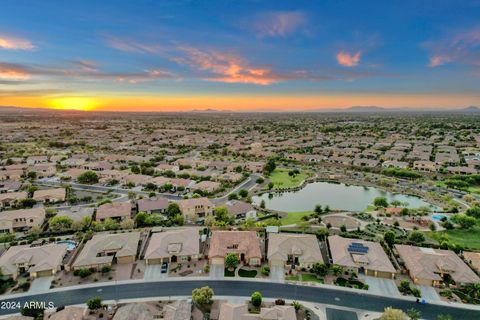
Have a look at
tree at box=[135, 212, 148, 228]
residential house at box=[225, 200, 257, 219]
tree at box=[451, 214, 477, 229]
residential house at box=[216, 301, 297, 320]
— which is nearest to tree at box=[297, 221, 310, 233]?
residential house at box=[225, 200, 257, 219]

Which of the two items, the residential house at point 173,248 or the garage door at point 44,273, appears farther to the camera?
the residential house at point 173,248

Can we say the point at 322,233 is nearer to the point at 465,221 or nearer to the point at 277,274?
the point at 277,274

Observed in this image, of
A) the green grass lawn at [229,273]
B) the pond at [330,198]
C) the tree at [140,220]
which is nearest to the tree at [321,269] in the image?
the green grass lawn at [229,273]

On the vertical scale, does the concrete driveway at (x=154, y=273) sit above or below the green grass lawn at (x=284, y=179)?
below

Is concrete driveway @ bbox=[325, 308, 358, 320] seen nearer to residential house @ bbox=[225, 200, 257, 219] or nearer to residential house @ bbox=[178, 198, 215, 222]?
residential house @ bbox=[225, 200, 257, 219]

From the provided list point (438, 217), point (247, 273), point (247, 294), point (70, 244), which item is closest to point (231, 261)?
point (247, 273)

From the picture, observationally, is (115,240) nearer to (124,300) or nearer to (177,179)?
(124,300)

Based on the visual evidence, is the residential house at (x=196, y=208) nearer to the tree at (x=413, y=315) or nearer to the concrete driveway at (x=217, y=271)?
the concrete driveway at (x=217, y=271)
